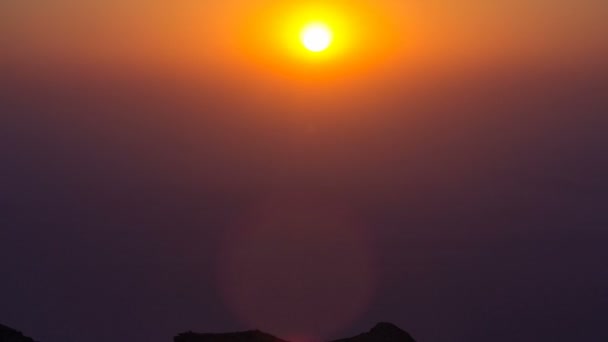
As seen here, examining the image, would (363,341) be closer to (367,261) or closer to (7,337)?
(7,337)

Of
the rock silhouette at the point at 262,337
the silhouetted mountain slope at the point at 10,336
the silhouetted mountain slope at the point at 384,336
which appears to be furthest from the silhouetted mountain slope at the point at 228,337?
the silhouetted mountain slope at the point at 10,336

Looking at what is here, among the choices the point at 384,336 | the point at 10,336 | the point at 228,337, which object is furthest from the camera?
the point at 384,336

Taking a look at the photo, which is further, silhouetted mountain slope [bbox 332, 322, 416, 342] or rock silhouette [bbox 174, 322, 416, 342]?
silhouetted mountain slope [bbox 332, 322, 416, 342]

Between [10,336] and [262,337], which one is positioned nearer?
[10,336]

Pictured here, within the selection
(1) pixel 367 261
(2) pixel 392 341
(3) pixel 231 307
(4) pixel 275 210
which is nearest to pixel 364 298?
(3) pixel 231 307

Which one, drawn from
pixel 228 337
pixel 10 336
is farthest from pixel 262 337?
pixel 10 336

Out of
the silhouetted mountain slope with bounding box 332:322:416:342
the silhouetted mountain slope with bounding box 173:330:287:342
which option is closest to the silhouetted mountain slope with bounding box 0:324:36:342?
the silhouetted mountain slope with bounding box 173:330:287:342

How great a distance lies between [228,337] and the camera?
18750 millimetres

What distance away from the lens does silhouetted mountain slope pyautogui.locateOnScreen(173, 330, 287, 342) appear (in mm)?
18508

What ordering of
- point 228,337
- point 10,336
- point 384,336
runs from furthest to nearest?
point 384,336 → point 228,337 → point 10,336

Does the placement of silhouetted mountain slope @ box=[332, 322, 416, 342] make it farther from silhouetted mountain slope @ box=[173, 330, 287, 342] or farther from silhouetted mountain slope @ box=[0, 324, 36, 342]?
silhouetted mountain slope @ box=[0, 324, 36, 342]

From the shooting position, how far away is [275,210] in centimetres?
8538

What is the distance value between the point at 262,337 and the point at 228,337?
606mm

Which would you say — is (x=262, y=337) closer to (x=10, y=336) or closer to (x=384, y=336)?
(x=384, y=336)
